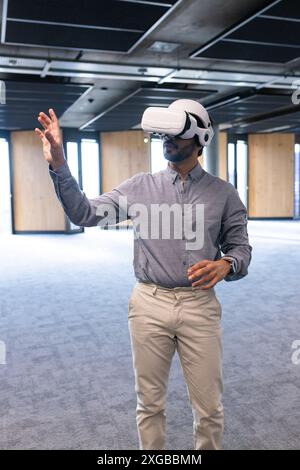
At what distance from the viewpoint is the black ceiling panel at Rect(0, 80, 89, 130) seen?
25.8 feet

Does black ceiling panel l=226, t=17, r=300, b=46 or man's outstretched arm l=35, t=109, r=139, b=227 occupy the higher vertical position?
black ceiling panel l=226, t=17, r=300, b=46

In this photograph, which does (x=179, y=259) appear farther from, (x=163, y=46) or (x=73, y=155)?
(x=73, y=155)

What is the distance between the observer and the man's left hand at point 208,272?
4.91 ft

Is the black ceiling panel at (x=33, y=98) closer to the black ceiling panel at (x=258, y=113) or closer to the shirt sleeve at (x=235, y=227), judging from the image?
the black ceiling panel at (x=258, y=113)

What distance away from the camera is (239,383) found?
10.1 feet

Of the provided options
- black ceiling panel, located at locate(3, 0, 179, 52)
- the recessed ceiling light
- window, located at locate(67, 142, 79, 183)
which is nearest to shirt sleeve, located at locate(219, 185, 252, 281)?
black ceiling panel, located at locate(3, 0, 179, 52)

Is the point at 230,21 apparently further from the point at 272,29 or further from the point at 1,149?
the point at 1,149

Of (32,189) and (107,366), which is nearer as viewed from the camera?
(107,366)

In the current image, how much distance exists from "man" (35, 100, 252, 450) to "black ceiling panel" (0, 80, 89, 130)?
663 centimetres

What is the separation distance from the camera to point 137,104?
9984 millimetres

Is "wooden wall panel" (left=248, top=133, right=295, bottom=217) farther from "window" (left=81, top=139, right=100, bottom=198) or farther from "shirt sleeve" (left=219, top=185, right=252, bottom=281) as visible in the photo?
"shirt sleeve" (left=219, top=185, right=252, bottom=281)

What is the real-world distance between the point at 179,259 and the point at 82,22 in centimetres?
430

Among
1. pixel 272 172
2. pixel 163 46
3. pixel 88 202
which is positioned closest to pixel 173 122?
pixel 88 202

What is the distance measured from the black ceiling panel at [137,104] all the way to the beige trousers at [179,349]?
747 cm
